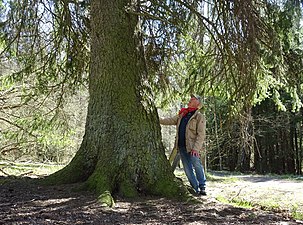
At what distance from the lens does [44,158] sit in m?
11.9

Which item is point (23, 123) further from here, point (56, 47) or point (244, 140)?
point (244, 140)

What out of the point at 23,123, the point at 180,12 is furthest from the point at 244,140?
the point at 23,123

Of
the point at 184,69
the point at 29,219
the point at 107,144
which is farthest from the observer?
the point at 184,69

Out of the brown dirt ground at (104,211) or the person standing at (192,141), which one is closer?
the brown dirt ground at (104,211)

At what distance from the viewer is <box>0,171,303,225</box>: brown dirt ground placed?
2.98m

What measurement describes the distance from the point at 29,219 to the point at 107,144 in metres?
1.54

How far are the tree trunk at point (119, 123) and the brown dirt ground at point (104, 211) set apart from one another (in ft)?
0.88

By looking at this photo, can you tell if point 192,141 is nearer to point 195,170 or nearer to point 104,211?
point 195,170

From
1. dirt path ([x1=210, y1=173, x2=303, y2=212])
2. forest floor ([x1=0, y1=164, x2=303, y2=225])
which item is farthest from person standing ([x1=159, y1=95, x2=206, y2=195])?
forest floor ([x1=0, y1=164, x2=303, y2=225])

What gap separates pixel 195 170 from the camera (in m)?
4.91

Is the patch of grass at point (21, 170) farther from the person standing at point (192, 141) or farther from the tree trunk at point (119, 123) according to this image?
the person standing at point (192, 141)

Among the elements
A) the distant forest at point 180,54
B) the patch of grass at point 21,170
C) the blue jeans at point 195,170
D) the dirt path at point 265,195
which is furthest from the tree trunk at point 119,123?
the patch of grass at point 21,170

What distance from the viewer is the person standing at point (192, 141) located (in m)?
4.85

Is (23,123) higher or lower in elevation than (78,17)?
lower
